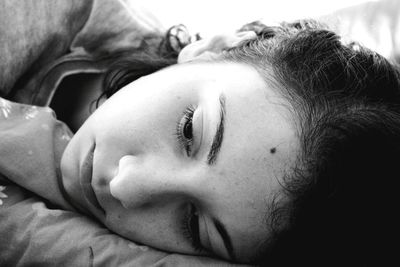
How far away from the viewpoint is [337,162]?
2.44 ft

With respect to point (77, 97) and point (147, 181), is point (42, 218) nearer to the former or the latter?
point (147, 181)

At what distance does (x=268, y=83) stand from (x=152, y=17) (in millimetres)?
685

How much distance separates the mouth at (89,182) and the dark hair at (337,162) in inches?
Answer: 12.3

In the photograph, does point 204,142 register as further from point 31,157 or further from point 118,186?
point 31,157

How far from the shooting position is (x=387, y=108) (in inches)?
31.5

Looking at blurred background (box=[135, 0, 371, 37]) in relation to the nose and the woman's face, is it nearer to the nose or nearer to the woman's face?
the woman's face

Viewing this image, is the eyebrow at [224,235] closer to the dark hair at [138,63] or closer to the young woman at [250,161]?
the young woman at [250,161]

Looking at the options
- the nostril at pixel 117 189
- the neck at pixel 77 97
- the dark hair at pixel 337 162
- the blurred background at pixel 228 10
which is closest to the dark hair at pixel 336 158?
the dark hair at pixel 337 162

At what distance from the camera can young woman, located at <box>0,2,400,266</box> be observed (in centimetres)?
72

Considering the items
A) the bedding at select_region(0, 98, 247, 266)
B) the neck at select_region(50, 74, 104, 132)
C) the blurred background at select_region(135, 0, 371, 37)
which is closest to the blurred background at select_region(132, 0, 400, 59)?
the blurred background at select_region(135, 0, 371, 37)

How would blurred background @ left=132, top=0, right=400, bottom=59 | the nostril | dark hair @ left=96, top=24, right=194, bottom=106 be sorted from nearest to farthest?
the nostril
dark hair @ left=96, top=24, right=194, bottom=106
blurred background @ left=132, top=0, right=400, bottom=59

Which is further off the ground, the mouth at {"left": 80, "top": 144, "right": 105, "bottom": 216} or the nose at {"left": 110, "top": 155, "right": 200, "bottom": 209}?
the nose at {"left": 110, "top": 155, "right": 200, "bottom": 209}

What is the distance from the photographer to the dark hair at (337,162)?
74 cm

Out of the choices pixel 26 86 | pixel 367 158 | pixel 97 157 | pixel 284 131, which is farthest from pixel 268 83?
pixel 26 86
